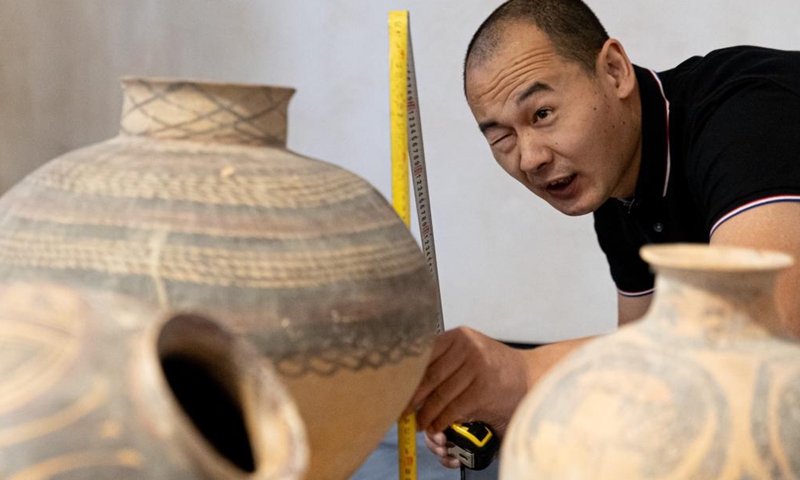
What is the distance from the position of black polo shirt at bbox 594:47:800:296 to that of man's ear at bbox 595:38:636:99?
1.5 inches

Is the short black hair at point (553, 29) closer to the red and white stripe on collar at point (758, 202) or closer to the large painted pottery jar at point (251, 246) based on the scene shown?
the red and white stripe on collar at point (758, 202)

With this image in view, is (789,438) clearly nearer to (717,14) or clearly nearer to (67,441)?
(67,441)

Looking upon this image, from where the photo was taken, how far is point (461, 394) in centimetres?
107

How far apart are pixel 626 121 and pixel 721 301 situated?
1.01m

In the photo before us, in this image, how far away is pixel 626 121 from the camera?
1.53 metres

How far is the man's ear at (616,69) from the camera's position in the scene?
4.99ft

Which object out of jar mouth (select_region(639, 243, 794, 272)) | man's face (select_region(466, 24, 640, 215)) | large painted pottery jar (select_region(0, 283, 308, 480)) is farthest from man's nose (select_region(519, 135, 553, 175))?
large painted pottery jar (select_region(0, 283, 308, 480))

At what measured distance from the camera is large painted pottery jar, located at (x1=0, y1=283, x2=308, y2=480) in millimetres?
451

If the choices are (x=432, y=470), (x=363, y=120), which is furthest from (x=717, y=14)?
(x=432, y=470)

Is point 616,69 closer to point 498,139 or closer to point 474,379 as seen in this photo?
point 498,139

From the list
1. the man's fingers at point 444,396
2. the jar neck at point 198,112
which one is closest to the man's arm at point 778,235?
the man's fingers at point 444,396

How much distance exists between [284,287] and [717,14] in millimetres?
2148

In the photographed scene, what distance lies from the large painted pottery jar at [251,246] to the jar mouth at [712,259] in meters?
0.20

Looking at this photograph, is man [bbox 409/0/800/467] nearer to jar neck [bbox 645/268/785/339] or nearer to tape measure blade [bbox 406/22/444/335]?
tape measure blade [bbox 406/22/444/335]
